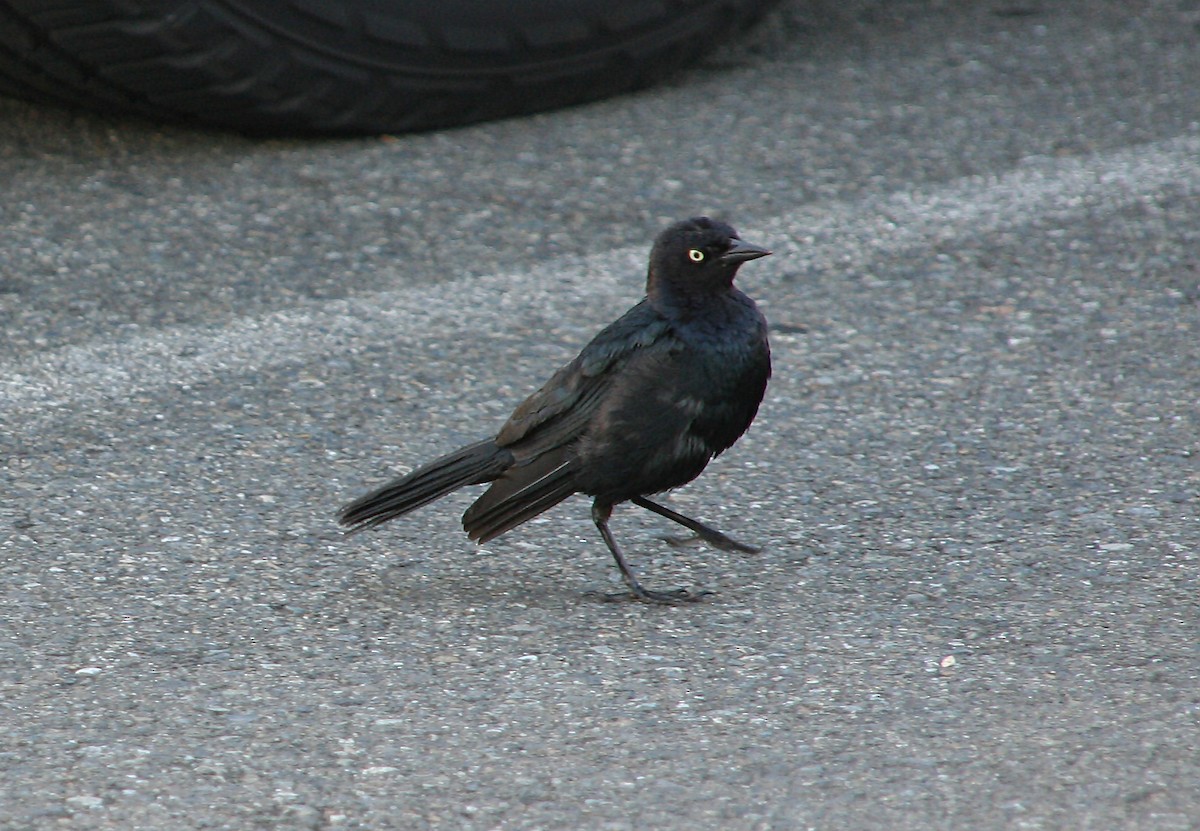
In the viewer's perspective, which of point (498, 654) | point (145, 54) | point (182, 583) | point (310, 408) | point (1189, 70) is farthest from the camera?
point (1189, 70)

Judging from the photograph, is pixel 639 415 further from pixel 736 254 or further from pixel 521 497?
pixel 736 254

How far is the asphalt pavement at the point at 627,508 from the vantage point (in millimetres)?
2822

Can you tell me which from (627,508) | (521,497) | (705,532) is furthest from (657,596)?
(627,508)

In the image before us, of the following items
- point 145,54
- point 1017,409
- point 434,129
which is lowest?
point 1017,409

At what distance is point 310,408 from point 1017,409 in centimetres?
175

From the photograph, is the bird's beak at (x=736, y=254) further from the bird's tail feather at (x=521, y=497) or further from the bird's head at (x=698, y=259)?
the bird's tail feather at (x=521, y=497)

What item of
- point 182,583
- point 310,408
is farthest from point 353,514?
point 310,408

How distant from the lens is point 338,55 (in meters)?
5.25

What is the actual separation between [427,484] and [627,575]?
0.45 meters

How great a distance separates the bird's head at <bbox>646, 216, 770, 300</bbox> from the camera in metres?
3.63

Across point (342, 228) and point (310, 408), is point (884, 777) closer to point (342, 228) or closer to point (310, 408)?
point (310, 408)

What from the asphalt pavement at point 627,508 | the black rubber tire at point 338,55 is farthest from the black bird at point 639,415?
the black rubber tire at point 338,55

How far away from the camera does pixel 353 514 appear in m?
3.57

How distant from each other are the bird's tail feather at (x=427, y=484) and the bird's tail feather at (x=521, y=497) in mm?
71
